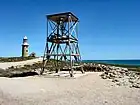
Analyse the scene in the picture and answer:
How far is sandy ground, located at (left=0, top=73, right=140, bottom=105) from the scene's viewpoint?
1193 cm

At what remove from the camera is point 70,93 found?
14.4 m

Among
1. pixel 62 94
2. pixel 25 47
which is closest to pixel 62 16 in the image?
pixel 62 94

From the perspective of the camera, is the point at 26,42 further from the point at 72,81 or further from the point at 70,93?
the point at 70,93

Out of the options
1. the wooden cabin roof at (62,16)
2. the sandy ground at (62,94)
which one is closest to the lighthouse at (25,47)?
the wooden cabin roof at (62,16)

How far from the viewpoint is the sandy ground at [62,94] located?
1193 centimetres

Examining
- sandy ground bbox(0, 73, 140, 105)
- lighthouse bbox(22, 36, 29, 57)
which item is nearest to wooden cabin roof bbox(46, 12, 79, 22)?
sandy ground bbox(0, 73, 140, 105)

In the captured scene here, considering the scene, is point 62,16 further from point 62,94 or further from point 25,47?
point 25,47

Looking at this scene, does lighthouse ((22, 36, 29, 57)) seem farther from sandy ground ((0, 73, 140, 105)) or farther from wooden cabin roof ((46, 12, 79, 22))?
sandy ground ((0, 73, 140, 105))

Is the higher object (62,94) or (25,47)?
(25,47)

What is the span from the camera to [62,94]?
555 inches

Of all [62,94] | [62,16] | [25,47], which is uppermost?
[62,16]

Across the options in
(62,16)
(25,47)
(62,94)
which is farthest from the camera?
(25,47)

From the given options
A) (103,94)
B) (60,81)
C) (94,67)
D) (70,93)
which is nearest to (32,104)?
(70,93)

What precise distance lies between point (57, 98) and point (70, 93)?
1.64 meters
